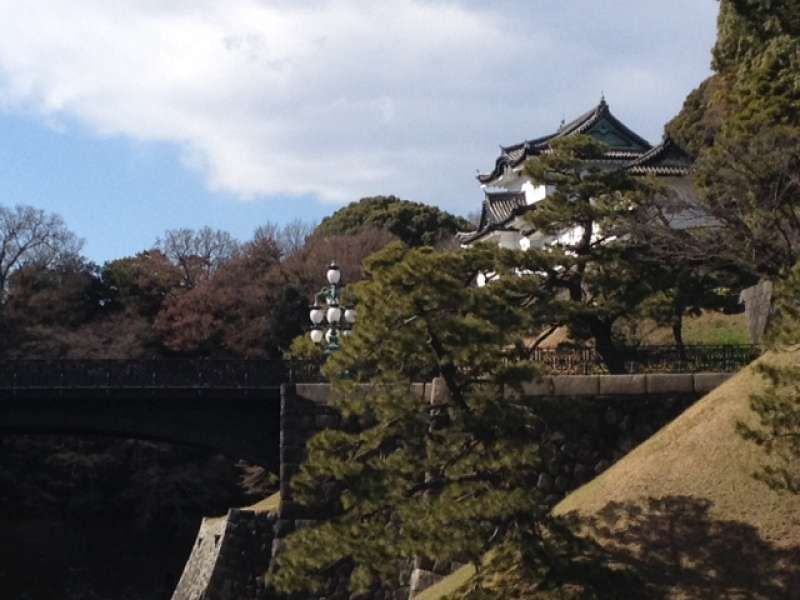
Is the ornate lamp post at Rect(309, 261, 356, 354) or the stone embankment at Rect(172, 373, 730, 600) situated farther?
the ornate lamp post at Rect(309, 261, 356, 354)

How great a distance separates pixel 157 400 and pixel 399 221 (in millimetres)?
35822

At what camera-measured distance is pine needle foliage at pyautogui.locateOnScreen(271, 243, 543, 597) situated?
46.4 feet

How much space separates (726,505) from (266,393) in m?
12.1

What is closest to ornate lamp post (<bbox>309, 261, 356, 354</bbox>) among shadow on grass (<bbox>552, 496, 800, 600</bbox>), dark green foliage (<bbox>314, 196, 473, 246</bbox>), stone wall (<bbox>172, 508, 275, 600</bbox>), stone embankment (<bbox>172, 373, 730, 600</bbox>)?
stone embankment (<bbox>172, 373, 730, 600</bbox>)

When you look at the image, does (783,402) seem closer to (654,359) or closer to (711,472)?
(711,472)

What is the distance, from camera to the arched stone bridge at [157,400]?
25531 mm

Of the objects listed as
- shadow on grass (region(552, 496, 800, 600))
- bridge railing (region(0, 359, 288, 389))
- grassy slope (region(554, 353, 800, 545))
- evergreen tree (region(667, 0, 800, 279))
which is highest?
evergreen tree (region(667, 0, 800, 279))

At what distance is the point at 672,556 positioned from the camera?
1452cm

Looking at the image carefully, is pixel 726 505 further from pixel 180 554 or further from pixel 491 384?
pixel 180 554

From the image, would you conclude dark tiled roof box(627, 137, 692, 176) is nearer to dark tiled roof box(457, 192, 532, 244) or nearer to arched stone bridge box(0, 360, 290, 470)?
dark tiled roof box(457, 192, 532, 244)

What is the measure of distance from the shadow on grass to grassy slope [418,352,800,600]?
0.5 inches

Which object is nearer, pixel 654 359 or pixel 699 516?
pixel 699 516

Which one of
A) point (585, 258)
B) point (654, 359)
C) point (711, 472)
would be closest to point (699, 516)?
point (711, 472)

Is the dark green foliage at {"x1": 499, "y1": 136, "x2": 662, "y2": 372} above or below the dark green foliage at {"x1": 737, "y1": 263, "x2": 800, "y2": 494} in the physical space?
above
